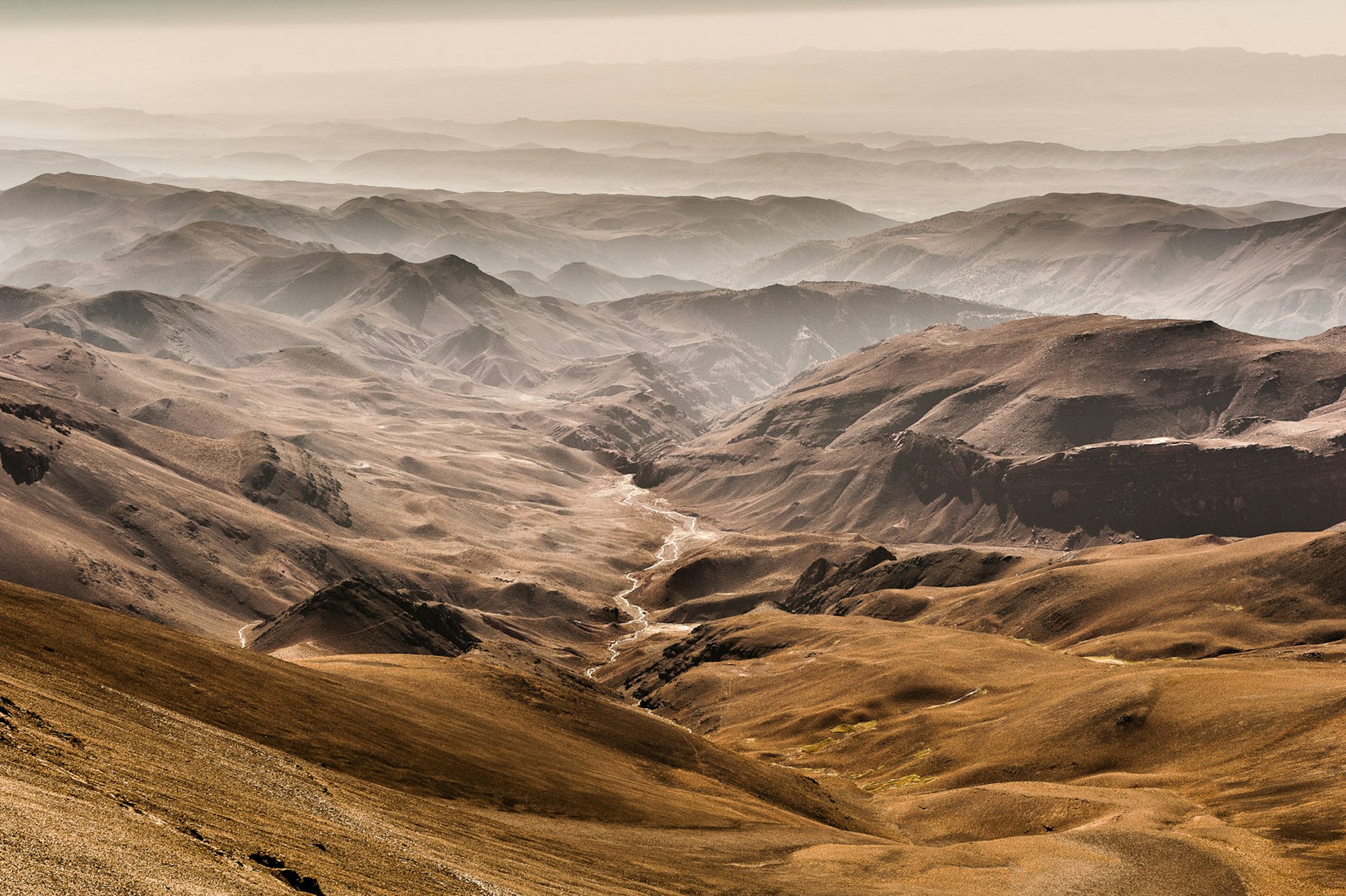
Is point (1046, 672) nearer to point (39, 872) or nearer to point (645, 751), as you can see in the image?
point (645, 751)

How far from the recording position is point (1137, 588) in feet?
655

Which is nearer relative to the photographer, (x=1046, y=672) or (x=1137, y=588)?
(x=1046, y=672)

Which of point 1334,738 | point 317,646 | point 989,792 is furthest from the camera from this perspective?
point 317,646

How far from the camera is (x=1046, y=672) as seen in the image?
16088 centimetres

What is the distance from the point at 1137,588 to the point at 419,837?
17711 cm

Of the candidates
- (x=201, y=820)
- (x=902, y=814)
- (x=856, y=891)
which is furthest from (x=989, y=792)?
(x=201, y=820)

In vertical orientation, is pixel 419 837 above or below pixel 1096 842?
above

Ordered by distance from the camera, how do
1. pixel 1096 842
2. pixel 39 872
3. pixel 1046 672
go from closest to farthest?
pixel 39 872, pixel 1096 842, pixel 1046 672

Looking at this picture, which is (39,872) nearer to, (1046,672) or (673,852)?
(673,852)

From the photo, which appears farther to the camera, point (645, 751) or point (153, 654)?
point (645, 751)

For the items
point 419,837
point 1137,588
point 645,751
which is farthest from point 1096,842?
point 1137,588

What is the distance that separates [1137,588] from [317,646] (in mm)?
149030

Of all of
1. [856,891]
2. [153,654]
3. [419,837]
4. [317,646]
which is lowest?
[317,646]

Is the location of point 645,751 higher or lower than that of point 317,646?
higher
